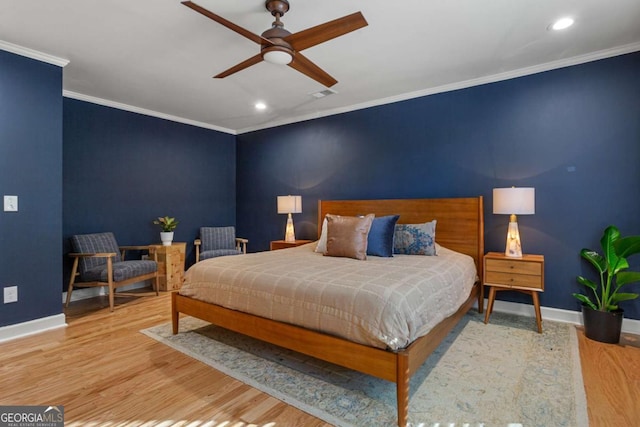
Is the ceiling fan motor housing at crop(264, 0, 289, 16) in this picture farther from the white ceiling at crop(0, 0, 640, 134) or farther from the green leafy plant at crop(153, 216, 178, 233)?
the green leafy plant at crop(153, 216, 178, 233)

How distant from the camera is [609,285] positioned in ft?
9.33

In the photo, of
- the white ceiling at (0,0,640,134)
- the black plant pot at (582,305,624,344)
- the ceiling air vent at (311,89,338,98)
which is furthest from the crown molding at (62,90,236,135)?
the black plant pot at (582,305,624,344)

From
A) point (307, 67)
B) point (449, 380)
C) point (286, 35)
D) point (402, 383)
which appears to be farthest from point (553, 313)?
point (286, 35)

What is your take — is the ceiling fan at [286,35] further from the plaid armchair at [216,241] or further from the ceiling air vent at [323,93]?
the plaid armchair at [216,241]

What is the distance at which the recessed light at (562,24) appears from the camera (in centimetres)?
251

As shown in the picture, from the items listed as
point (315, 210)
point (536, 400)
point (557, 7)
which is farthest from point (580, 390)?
point (315, 210)

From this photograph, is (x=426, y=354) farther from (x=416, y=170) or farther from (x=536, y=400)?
(x=416, y=170)

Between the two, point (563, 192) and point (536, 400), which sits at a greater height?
point (563, 192)

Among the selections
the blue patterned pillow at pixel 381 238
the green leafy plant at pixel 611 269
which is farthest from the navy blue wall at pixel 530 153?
the blue patterned pillow at pixel 381 238

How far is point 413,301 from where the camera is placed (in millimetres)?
1955

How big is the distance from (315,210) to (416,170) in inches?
67.8

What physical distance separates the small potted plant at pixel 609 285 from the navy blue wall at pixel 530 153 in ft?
0.79

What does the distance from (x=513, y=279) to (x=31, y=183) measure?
4.65 m

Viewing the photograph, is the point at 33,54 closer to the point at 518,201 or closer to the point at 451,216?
the point at 451,216
